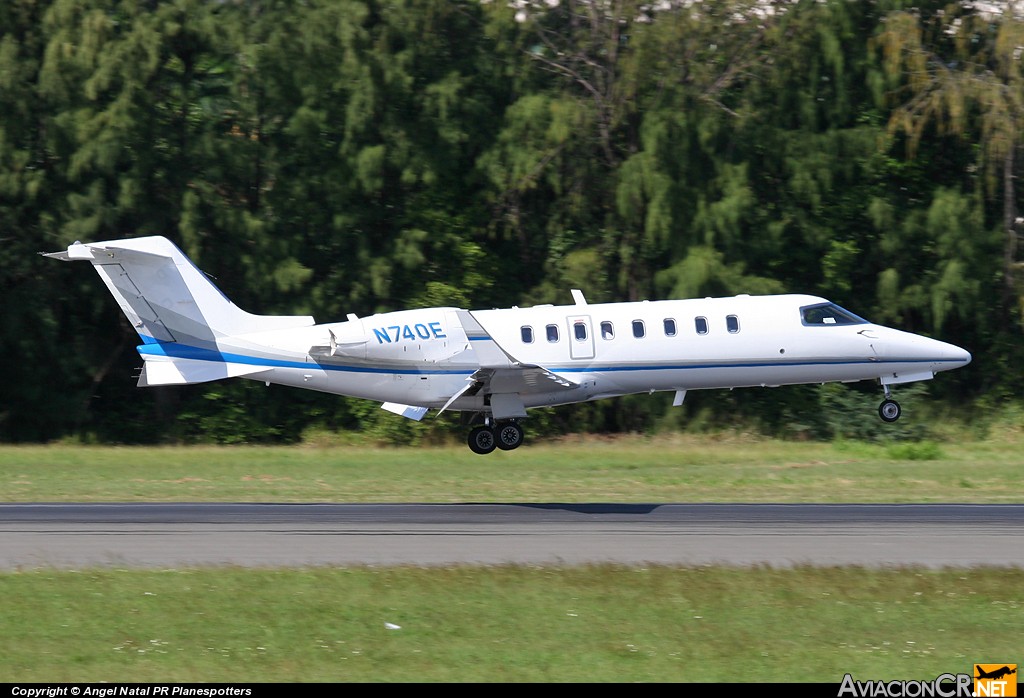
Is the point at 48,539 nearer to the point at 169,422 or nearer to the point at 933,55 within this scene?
the point at 169,422

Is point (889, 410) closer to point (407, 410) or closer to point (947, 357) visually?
point (947, 357)

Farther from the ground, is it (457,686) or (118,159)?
(118,159)

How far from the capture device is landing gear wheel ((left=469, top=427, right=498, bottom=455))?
82.2 ft

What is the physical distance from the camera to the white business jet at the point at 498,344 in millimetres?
24266

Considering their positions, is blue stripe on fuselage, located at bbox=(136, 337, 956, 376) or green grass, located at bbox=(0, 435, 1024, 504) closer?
green grass, located at bbox=(0, 435, 1024, 504)

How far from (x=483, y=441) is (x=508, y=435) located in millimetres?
556

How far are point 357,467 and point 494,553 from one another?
11.2 meters

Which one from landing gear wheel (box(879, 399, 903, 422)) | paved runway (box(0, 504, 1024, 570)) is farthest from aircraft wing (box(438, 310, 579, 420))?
landing gear wheel (box(879, 399, 903, 422))

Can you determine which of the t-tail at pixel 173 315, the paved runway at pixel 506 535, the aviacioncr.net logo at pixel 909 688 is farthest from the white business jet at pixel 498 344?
the aviacioncr.net logo at pixel 909 688

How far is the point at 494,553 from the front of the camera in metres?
15.9

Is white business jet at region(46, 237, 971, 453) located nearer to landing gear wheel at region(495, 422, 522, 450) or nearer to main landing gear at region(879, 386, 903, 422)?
landing gear wheel at region(495, 422, 522, 450)

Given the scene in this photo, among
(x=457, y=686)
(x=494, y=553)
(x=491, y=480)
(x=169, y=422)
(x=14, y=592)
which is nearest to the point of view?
(x=457, y=686)

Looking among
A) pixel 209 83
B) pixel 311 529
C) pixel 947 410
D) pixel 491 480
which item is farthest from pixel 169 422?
pixel 947 410

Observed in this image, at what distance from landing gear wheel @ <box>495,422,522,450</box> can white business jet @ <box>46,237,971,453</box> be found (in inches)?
0.7
